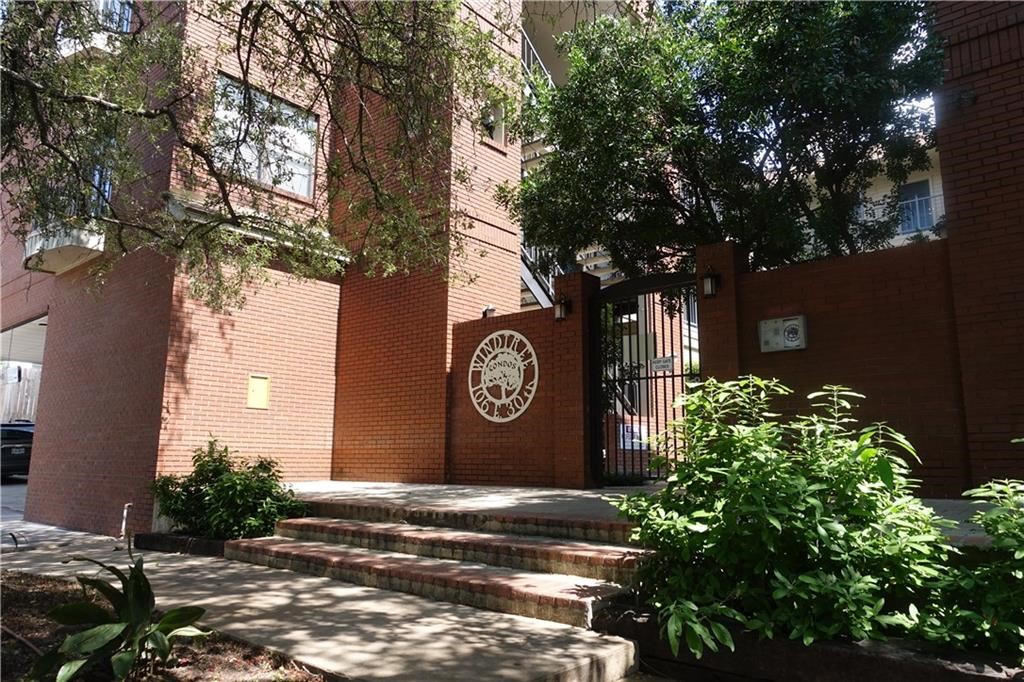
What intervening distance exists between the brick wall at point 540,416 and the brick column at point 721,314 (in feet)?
5.62

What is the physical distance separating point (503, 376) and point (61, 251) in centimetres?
712

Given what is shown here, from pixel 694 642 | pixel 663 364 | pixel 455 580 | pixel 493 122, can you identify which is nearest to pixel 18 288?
pixel 493 122

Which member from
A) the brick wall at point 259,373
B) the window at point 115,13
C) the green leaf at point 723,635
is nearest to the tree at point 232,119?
the window at point 115,13

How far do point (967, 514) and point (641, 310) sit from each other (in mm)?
5570

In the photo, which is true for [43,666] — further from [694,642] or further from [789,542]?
[789,542]

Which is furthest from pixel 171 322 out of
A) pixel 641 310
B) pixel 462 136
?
pixel 641 310

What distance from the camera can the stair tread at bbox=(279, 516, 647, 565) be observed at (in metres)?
4.59

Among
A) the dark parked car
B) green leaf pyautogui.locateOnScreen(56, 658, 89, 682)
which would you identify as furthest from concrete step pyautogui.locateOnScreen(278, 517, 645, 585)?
the dark parked car

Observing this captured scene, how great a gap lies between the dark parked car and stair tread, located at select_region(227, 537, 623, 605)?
49.3 ft

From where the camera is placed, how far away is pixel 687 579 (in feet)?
11.6

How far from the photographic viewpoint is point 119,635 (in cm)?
315

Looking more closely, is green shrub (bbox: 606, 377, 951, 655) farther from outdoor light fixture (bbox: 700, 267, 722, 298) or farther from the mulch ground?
outdoor light fixture (bbox: 700, 267, 722, 298)

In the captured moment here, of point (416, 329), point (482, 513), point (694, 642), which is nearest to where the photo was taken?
point (694, 642)

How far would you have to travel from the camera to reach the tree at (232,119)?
6340 millimetres
